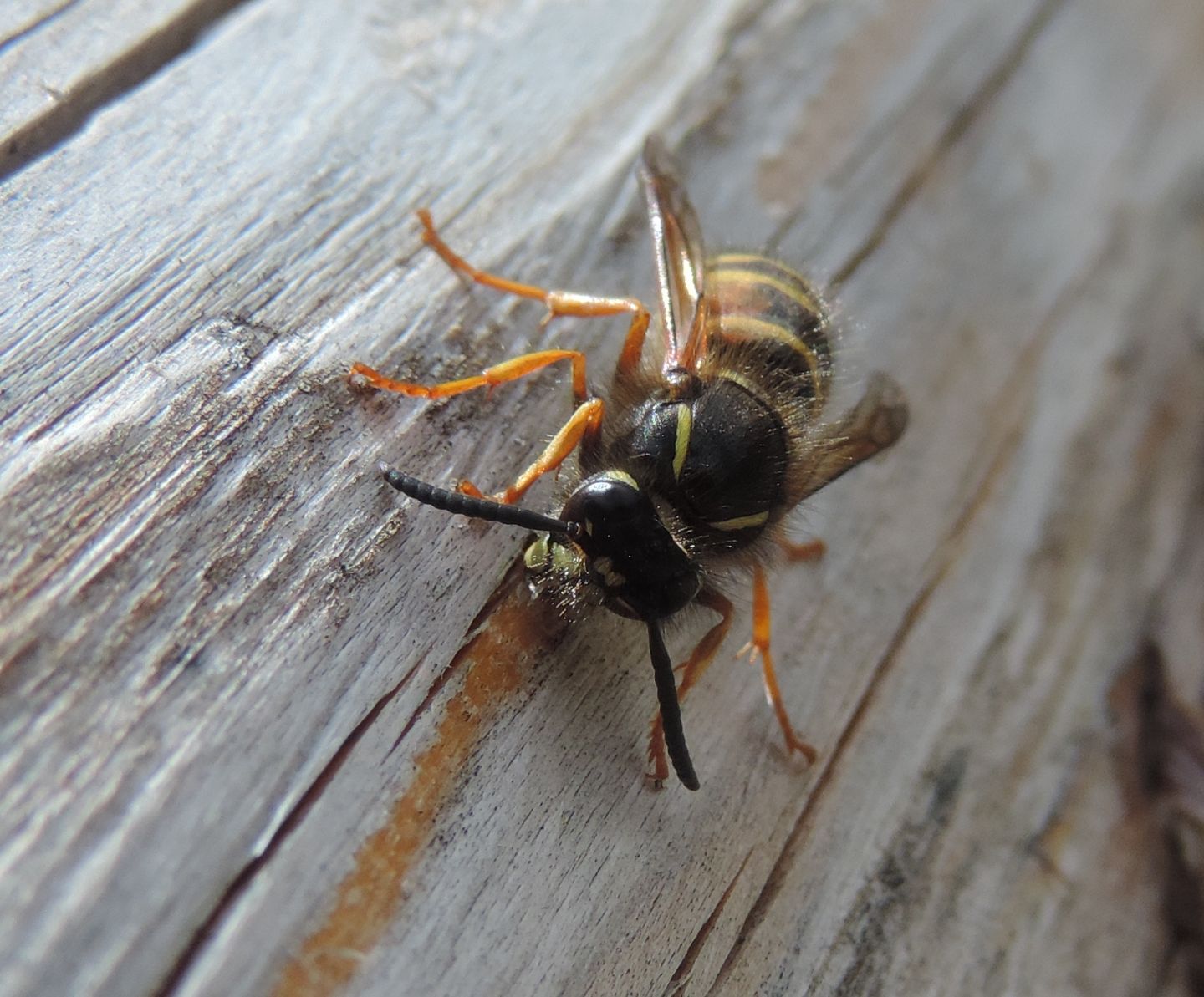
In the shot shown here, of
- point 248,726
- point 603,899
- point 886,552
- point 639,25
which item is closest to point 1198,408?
point 886,552

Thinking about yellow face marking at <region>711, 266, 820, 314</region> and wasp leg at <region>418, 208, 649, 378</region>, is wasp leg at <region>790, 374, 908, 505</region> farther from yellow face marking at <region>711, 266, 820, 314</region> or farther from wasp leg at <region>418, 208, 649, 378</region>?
wasp leg at <region>418, 208, 649, 378</region>

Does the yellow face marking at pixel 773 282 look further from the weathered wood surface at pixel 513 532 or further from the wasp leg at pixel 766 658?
the wasp leg at pixel 766 658

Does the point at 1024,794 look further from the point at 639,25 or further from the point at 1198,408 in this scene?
the point at 639,25

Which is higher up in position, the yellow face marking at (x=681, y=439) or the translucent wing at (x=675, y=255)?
the translucent wing at (x=675, y=255)

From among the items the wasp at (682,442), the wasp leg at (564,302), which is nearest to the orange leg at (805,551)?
the wasp at (682,442)

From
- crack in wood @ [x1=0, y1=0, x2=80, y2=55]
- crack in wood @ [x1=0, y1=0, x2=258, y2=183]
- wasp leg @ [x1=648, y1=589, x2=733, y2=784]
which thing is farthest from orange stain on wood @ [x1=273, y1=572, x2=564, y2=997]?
crack in wood @ [x1=0, y1=0, x2=80, y2=55]

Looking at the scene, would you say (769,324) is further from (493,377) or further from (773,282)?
(493,377)

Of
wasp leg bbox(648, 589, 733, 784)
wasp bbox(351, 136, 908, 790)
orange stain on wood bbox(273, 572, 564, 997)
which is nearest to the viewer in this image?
orange stain on wood bbox(273, 572, 564, 997)
